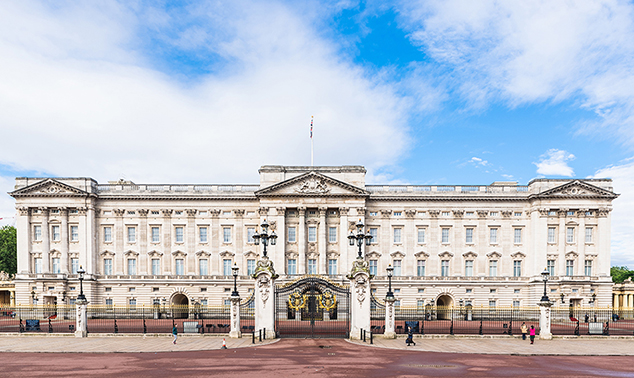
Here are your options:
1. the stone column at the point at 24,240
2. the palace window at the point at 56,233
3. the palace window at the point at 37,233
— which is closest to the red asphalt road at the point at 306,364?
the palace window at the point at 56,233

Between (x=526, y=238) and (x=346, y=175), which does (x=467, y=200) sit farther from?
(x=346, y=175)

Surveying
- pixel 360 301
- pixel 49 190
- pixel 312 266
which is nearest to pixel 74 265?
pixel 49 190

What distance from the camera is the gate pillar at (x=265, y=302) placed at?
31656 millimetres

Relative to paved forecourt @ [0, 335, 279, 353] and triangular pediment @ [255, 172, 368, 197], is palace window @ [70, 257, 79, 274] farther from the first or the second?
triangular pediment @ [255, 172, 368, 197]

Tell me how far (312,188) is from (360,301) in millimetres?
27564

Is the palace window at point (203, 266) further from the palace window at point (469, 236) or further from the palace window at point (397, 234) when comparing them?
the palace window at point (469, 236)

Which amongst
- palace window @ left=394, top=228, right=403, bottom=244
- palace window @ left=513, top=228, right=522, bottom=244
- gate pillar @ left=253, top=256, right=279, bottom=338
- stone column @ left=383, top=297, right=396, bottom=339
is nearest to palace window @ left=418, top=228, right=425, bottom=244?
palace window @ left=394, top=228, right=403, bottom=244

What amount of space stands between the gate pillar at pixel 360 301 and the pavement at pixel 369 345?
140 cm

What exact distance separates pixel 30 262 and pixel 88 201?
36.9 ft

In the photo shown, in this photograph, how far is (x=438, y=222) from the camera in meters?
59.4

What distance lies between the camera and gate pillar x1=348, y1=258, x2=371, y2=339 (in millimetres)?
31875

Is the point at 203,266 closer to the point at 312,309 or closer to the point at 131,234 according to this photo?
the point at 131,234

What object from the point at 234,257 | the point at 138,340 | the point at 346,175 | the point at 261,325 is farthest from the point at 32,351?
the point at 346,175

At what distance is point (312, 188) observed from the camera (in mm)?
58094
